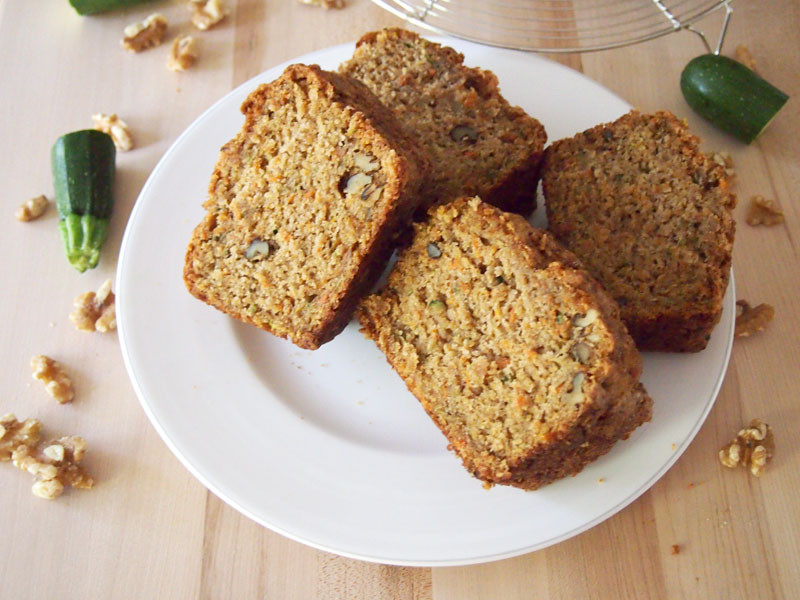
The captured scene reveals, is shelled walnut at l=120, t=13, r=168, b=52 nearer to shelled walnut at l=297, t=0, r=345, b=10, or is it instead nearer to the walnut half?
shelled walnut at l=297, t=0, r=345, b=10

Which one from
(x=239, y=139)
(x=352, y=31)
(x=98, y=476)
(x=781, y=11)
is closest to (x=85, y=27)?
(x=352, y=31)

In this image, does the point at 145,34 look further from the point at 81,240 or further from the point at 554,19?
the point at 554,19

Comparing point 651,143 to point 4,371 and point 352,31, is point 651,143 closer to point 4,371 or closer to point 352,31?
point 352,31

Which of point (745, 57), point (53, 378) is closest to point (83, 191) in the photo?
→ point (53, 378)

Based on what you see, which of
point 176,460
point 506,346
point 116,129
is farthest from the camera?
point 116,129

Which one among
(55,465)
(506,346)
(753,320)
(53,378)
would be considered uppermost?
(506,346)

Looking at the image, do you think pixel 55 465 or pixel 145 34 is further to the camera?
pixel 145 34
